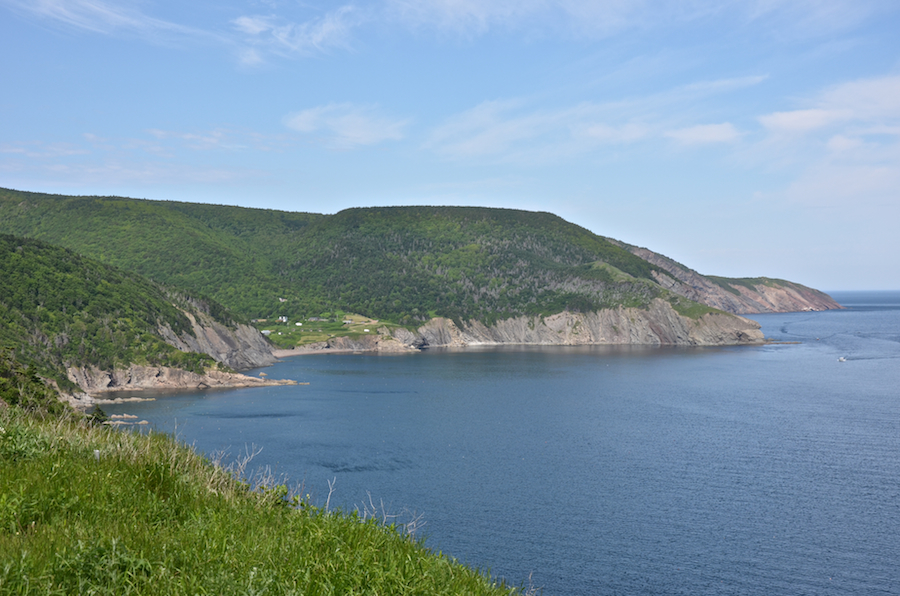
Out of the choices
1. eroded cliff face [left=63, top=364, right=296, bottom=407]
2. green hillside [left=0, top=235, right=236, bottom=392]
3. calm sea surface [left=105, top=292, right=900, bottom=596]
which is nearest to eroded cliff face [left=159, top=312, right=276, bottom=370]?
green hillside [left=0, top=235, right=236, bottom=392]

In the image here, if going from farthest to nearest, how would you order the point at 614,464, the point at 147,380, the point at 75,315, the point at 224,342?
the point at 224,342
the point at 75,315
the point at 147,380
the point at 614,464

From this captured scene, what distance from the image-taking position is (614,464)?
7188cm

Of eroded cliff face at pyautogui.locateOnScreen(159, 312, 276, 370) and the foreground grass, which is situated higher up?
the foreground grass

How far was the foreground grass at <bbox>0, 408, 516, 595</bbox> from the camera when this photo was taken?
7035mm

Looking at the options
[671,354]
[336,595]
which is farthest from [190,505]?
[671,354]

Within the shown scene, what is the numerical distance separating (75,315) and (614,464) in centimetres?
10404

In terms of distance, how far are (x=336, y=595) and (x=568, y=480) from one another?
200 ft

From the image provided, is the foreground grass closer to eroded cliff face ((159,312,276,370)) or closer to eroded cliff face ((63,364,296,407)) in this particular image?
eroded cliff face ((63,364,296,407))

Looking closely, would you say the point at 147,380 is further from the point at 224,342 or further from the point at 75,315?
the point at 224,342

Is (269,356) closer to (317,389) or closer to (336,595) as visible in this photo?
(317,389)

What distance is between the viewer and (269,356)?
178 m

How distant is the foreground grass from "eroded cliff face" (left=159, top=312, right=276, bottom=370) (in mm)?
136795

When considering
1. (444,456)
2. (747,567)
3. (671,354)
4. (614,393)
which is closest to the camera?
(747,567)

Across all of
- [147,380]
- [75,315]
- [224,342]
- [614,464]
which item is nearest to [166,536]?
[614,464]
